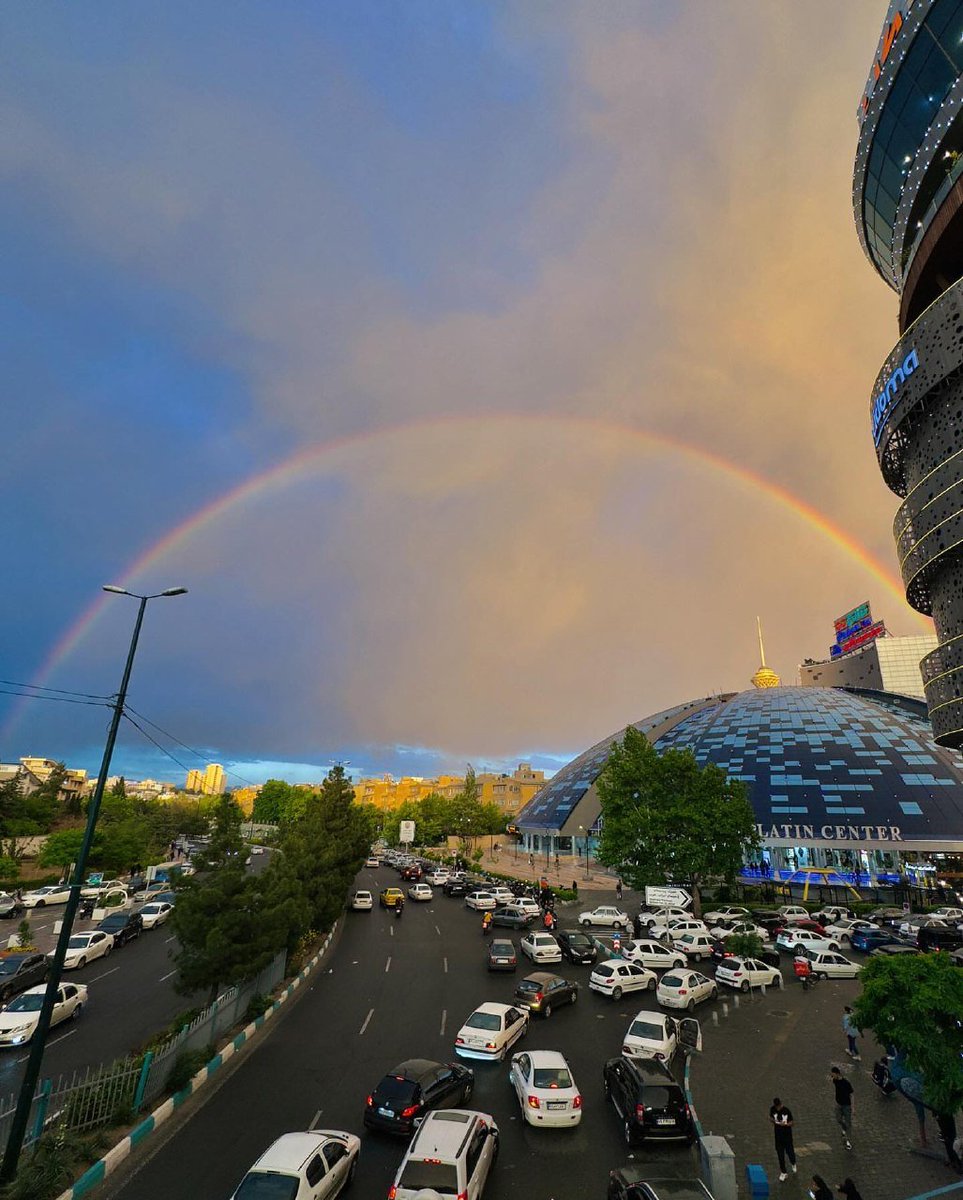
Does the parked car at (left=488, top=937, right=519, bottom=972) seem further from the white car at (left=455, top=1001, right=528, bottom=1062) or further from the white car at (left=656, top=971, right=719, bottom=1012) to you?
the white car at (left=455, top=1001, right=528, bottom=1062)

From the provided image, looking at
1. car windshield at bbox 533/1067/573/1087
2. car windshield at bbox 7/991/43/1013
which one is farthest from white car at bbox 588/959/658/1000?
car windshield at bbox 7/991/43/1013

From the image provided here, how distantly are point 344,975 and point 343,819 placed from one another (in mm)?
12673

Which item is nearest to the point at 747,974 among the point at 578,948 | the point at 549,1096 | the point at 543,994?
the point at 578,948

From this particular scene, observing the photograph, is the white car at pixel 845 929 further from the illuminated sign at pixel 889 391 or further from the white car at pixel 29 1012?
the white car at pixel 29 1012

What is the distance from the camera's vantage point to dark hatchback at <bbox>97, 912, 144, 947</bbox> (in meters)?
36.1

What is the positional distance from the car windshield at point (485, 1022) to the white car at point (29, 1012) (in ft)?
41.8

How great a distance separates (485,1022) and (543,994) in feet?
17.4

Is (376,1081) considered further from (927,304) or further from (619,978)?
(927,304)

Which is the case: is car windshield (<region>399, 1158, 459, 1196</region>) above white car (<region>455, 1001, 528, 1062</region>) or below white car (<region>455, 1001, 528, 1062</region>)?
above

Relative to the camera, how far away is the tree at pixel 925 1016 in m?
12.3

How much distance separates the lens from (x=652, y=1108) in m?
13.2

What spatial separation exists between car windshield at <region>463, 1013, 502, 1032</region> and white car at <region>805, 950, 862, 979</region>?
69.5ft

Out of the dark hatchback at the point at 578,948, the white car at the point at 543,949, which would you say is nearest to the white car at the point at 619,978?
the white car at the point at 543,949

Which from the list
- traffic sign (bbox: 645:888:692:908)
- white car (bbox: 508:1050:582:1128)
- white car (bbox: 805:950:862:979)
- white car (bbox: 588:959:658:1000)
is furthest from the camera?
traffic sign (bbox: 645:888:692:908)
